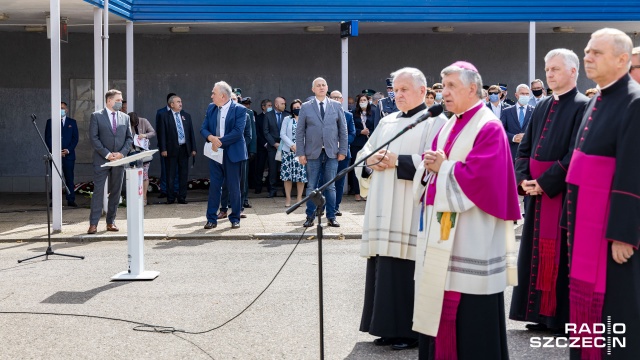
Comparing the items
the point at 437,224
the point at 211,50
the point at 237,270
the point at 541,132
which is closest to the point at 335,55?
the point at 211,50

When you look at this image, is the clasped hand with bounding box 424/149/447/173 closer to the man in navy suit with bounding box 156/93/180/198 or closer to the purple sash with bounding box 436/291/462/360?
the purple sash with bounding box 436/291/462/360

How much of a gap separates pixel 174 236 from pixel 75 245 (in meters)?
1.35

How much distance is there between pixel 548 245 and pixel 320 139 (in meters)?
6.49

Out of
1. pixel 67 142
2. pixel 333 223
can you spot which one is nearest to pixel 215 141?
pixel 333 223

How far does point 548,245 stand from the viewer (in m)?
7.01

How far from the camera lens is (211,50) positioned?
2038 cm

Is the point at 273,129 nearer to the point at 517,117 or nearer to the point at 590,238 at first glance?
the point at 517,117

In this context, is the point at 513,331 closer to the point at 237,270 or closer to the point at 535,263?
the point at 535,263

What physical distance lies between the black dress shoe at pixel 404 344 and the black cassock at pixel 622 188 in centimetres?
163

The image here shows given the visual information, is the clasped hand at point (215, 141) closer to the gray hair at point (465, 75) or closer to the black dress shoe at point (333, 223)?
the black dress shoe at point (333, 223)

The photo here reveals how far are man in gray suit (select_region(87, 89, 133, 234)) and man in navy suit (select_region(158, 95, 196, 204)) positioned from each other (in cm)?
388

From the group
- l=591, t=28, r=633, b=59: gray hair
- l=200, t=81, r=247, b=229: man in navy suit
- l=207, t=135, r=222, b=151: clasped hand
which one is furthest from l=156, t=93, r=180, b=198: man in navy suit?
l=591, t=28, r=633, b=59: gray hair

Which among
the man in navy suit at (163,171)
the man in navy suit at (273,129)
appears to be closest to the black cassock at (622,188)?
the man in navy suit at (163,171)

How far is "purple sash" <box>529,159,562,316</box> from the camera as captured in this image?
695 centimetres
